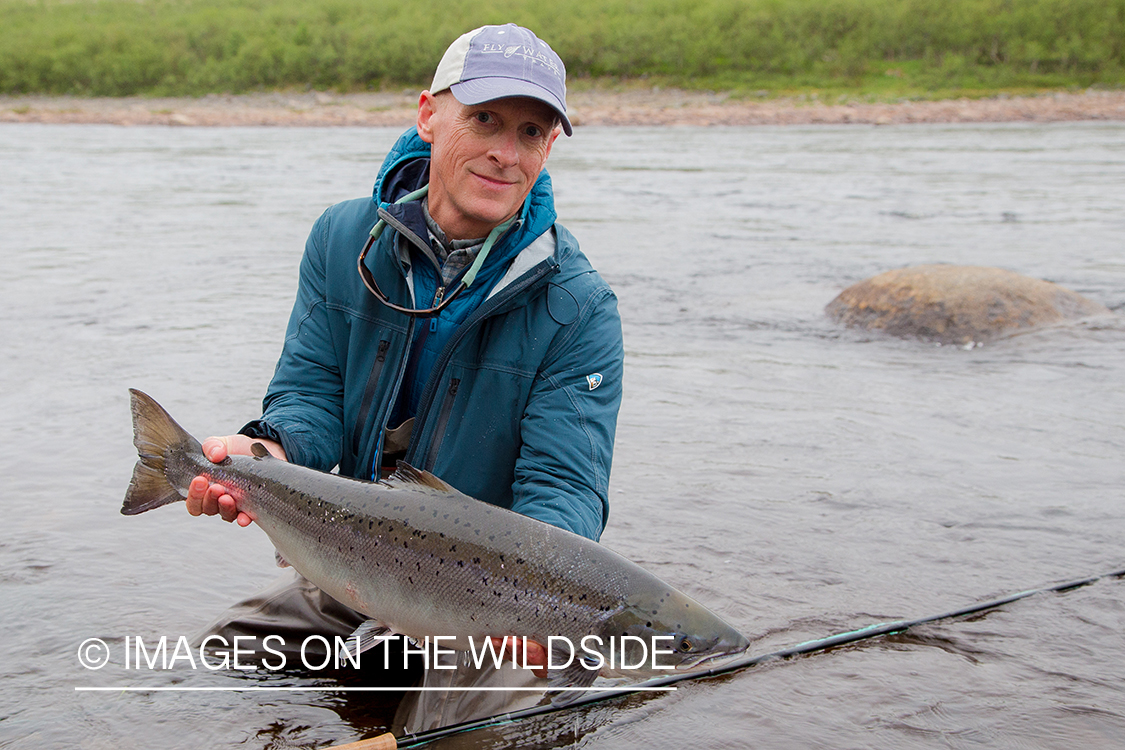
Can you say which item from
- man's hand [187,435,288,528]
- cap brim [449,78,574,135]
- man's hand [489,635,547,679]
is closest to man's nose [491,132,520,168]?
cap brim [449,78,574,135]

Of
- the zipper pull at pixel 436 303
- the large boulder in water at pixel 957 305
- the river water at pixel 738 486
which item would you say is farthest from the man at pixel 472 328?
the large boulder in water at pixel 957 305

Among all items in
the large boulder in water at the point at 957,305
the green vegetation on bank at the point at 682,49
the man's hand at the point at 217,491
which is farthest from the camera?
the green vegetation on bank at the point at 682,49

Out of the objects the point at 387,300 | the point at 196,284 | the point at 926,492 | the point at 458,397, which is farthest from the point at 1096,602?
the point at 196,284

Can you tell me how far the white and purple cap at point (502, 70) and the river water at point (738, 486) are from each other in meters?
1.72

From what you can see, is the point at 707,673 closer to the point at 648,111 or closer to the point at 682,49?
the point at 648,111

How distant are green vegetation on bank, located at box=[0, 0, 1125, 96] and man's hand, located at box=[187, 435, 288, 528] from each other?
210 feet

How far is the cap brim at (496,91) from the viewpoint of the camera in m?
2.64

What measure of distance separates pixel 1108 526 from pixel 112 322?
7.50m

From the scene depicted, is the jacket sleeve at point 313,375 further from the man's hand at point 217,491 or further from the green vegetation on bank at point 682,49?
the green vegetation on bank at point 682,49

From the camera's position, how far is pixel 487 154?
2.76 metres

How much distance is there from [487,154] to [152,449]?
1.15 metres

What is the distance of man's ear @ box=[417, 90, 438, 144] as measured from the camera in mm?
2896

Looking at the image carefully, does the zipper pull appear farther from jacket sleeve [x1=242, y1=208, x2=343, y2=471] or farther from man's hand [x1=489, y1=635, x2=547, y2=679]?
man's hand [x1=489, y1=635, x2=547, y2=679]

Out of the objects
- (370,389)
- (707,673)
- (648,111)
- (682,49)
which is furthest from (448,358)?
(682,49)
